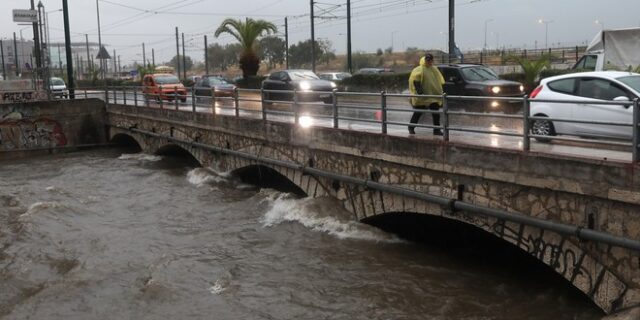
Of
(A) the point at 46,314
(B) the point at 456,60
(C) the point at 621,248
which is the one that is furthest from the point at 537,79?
(A) the point at 46,314

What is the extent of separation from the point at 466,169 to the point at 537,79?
18776 millimetres

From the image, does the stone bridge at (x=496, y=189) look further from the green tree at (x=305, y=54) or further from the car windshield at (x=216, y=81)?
the green tree at (x=305, y=54)

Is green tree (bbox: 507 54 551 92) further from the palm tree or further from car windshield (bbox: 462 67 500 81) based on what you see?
the palm tree

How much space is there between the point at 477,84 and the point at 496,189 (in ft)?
31.1

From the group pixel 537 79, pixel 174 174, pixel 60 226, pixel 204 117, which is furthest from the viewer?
pixel 537 79

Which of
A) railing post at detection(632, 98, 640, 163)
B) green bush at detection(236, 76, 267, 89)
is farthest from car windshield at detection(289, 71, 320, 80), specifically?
railing post at detection(632, 98, 640, 163)

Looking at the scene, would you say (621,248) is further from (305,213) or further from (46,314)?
(46,314)

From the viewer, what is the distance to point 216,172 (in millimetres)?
18547

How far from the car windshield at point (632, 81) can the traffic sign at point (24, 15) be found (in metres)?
28.0

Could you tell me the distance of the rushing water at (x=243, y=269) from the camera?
8.76 meters

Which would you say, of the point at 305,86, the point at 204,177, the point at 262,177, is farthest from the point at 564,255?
the point at 305,86

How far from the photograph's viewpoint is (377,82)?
31484mm

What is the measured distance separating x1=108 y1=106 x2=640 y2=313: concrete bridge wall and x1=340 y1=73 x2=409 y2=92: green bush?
54.8ft

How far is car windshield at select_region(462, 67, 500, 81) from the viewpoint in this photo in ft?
59.3
